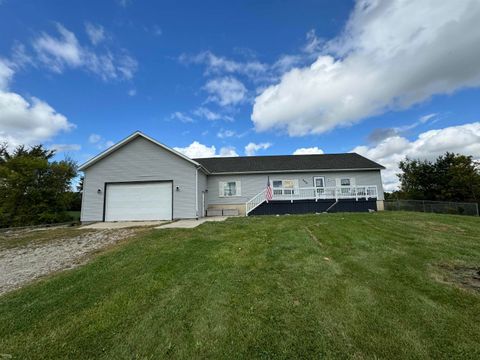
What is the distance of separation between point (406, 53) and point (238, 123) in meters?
12.8

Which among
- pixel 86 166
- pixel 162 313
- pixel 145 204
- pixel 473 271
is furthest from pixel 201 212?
pixel 473 271

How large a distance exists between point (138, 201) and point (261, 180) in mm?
9282

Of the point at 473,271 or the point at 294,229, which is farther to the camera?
the point at 294,229

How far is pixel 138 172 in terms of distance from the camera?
1488cm

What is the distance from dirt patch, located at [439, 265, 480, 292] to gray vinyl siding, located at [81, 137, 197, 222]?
39.8 ft

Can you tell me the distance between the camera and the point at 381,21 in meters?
10.5

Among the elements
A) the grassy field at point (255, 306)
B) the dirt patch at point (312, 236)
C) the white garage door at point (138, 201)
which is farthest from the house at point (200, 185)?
the grassy field at point (255, 306)

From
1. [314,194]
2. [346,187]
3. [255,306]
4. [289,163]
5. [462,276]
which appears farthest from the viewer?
[289,163]

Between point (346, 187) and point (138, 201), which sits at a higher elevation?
point (346, 187)

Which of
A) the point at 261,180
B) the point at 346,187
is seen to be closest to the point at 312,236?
the point at 346,187

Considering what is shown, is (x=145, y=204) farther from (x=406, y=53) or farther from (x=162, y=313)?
(x=406, y=53)

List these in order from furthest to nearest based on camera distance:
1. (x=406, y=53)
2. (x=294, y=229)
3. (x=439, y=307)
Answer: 1. (x=406, y=53)
2. (x=294, y=229)
3. (x=439, y=307)

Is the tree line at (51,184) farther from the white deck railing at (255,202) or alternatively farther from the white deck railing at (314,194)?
→ the white deck railing at (255,202)

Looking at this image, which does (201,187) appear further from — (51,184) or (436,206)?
(436,206)
